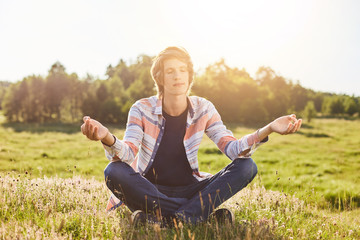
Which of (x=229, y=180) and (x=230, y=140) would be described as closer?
(x=229, y=180)

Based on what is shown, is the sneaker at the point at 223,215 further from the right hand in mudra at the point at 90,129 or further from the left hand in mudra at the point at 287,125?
the right hand in mudra at the point at 90,129

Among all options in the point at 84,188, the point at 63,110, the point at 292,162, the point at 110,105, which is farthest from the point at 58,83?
the point at 84,188

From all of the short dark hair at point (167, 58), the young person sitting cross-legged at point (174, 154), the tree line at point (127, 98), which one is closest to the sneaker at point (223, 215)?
the young person sitting cross-legged at point (174, 154)

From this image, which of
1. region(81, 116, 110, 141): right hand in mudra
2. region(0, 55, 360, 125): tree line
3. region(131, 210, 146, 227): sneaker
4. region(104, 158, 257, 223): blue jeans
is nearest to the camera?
region(81, 116, 110, 141): right hand in mudra

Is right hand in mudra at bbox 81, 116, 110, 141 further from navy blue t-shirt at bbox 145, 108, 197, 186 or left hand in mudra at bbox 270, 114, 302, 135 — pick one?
left hand in mudra at bbox 270, 114, 302, 135

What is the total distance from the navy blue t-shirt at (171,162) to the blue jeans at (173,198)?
395 millimetres

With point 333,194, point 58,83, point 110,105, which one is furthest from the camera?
point 58,83

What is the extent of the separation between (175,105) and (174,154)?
695 mm

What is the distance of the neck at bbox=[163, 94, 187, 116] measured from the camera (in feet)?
14.7

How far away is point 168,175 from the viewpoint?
4.29 m

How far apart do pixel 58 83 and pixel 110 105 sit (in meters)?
9.22

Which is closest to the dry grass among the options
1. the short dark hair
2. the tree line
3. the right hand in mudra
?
the right hand in mudra

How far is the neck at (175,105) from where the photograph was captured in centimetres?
448

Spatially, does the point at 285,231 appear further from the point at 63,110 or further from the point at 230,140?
the point at 63,110
